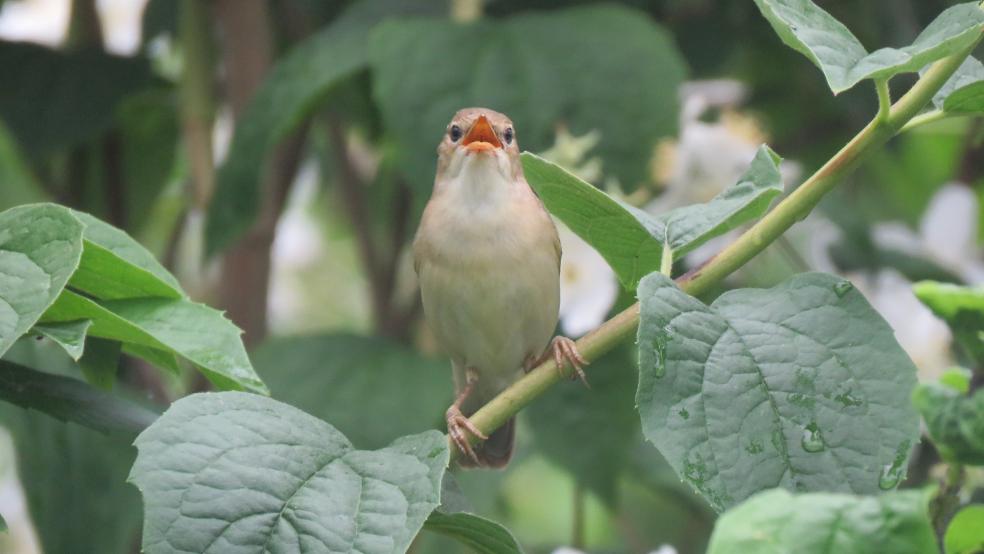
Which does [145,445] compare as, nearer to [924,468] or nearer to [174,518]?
[174,518]

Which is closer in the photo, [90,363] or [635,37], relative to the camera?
[90,363]

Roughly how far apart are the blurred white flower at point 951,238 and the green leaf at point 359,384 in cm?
109

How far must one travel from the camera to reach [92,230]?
1426 millimetres

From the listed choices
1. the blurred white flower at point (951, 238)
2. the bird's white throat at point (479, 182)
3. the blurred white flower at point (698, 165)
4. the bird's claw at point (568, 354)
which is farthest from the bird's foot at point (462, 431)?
the blurred white flower at point (951, 238)

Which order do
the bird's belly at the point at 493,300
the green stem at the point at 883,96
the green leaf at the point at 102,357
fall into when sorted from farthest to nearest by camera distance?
the bird's belly at the point at 493,300
the green leaf at the point at 102,357
the green stem at the point at 883,96

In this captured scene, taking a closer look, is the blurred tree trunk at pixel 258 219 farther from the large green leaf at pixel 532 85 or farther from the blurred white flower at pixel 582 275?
the blurred white flower at pixel 582 275

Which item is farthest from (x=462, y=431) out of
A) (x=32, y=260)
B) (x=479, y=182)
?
(x=479, y=182)

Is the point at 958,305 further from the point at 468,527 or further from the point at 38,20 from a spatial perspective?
the point at 38,20

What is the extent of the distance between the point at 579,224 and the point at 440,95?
1.35 m

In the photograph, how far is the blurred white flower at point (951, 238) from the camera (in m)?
3.16

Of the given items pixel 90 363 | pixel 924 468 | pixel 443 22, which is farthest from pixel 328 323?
pixel 90 363

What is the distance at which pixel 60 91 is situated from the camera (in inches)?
121

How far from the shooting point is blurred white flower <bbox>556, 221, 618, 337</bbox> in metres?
2.77

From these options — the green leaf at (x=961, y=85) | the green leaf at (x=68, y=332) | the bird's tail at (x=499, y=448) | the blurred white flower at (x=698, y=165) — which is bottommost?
the bird's tail at (x=499, y=448)
